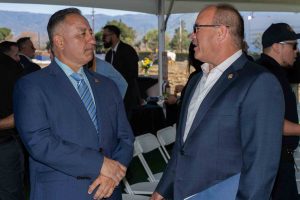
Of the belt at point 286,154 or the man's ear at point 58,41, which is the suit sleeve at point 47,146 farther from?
the belt at point 286,154

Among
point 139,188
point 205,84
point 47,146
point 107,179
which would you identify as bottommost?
point 139,188

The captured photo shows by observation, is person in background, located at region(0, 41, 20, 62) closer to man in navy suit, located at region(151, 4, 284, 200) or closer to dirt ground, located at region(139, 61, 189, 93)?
man in navy suit, located at region(151, 4, 284, 200)

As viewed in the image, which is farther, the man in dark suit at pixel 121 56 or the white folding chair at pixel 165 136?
the man in dark suit at pixel 121 56

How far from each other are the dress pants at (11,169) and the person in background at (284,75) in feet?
6.12

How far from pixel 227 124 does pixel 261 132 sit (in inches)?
4.9

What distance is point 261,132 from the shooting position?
1.77 metres

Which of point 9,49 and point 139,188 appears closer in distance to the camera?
point 139,188

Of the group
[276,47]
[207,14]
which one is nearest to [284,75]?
[276,47]

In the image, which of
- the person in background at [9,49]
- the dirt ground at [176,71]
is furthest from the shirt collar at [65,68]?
the dirt ground at [176,71]

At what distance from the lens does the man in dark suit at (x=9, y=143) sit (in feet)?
11.9

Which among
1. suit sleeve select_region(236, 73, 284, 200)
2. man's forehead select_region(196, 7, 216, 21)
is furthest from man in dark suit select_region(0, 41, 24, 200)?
suit sleeve select_region(236, 73, 284, 200)

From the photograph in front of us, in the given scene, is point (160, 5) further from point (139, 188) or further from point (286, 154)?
point (286, 154)

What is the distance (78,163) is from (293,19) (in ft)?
24.5

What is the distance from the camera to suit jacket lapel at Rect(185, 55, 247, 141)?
1.88m
